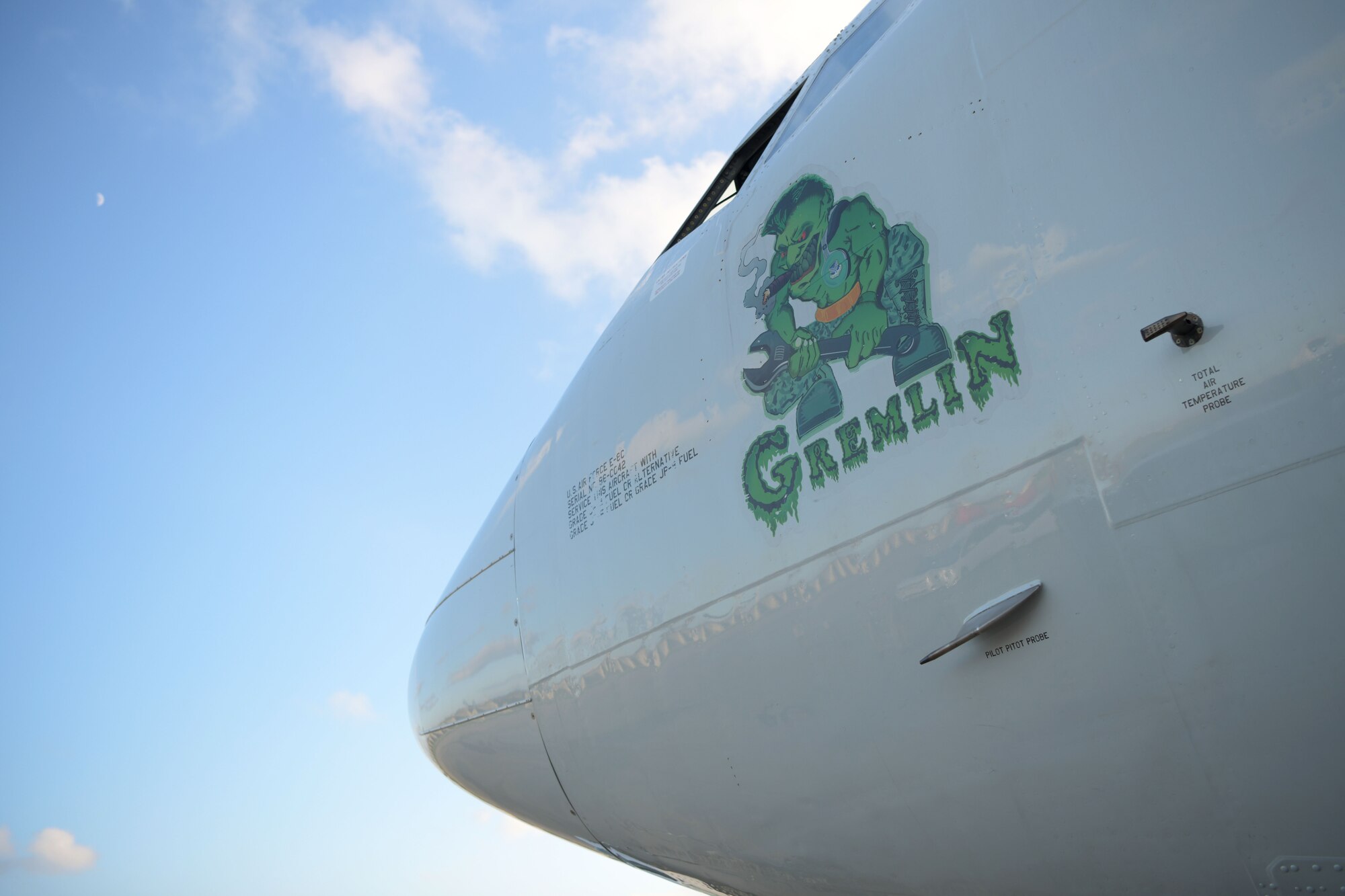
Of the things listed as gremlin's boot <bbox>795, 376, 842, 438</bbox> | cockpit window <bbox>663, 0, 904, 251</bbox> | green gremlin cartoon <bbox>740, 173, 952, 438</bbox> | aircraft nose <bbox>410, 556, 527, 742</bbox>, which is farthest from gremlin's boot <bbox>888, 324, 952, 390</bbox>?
aircraft nose <bbox>410, 556, 527, 742</bbox>

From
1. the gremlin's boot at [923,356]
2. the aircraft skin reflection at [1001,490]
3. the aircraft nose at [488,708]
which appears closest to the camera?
the aircraft skin reflection at [1001,490]

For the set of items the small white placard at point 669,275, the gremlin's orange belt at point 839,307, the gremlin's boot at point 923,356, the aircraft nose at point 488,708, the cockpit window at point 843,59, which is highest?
the cockpit window at point 843,59

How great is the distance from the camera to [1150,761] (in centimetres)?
307

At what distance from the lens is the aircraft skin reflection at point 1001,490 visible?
2785mm

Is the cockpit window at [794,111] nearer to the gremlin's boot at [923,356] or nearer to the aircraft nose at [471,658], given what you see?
the gremlin's boot at [923,356]

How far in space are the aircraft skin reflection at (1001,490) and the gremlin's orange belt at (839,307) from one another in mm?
15

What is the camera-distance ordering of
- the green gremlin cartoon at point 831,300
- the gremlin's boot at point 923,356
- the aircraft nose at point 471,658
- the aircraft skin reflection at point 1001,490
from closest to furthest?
the aircraft skin reflection at point 1001,490 → the gremlin's boot at point 923,356 → the green gremlin cartoon at point 831,300 → the aircraft nose at point 471,658

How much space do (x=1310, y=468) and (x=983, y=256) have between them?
1340mm

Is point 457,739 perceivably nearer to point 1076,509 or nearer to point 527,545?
point 527,545

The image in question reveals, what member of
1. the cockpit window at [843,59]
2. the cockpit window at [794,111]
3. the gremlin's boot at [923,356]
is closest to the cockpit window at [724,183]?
the cockpit window at [794,111]

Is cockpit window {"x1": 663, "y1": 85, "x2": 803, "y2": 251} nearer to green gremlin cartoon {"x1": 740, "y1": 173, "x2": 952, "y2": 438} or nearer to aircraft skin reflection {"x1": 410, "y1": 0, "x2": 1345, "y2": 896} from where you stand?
aircraft skin reflection {"x1": 410, "y1": 0, "x2": 1345, "y2": 896}

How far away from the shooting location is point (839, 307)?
13.5 ft

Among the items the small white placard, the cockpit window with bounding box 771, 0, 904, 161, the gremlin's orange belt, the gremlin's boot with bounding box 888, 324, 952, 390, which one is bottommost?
the gremlin's boot with bounding box 888, 324, 952, 390

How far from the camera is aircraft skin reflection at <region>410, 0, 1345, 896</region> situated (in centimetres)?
279
